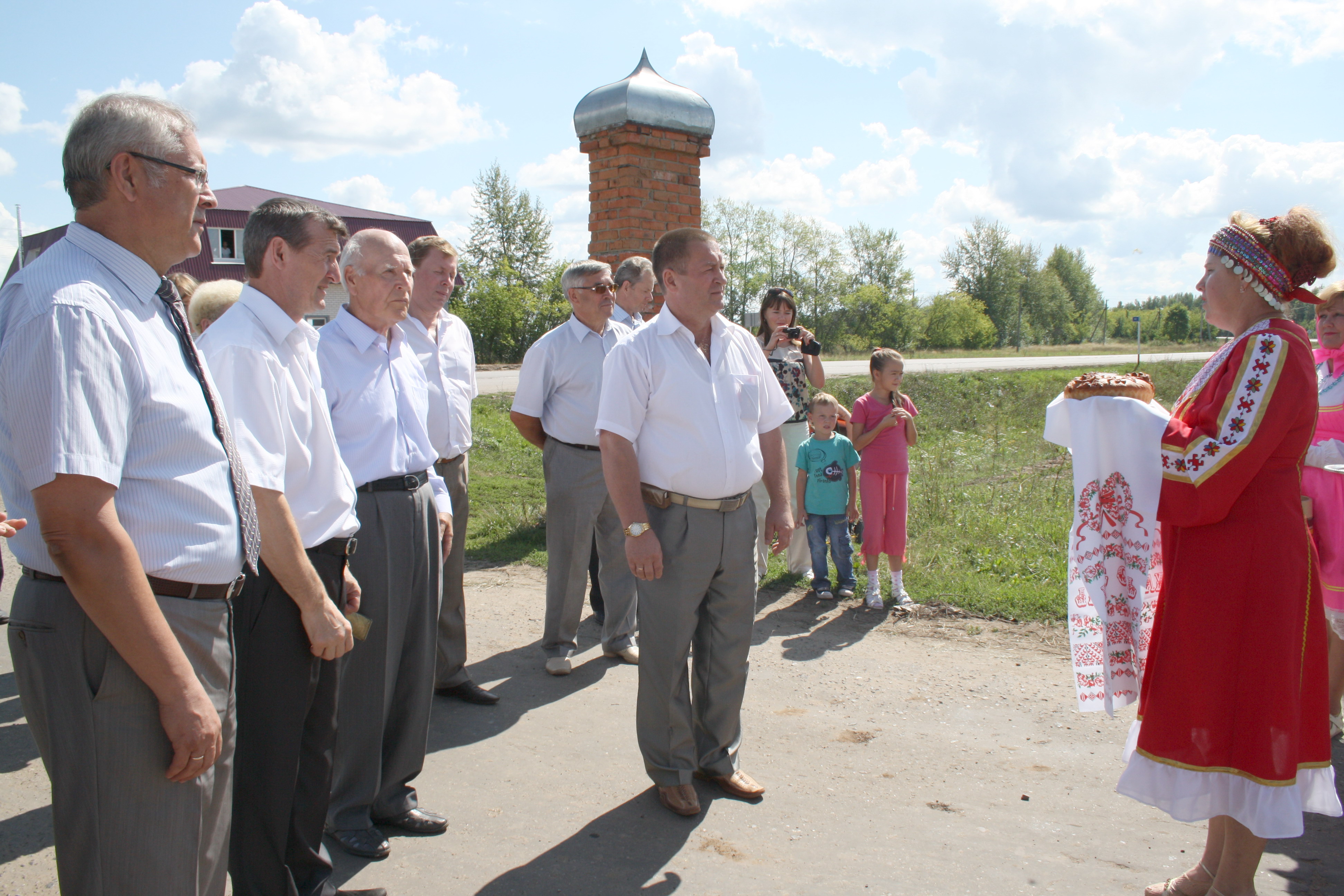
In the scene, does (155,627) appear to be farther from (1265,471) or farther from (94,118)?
(1265,471)

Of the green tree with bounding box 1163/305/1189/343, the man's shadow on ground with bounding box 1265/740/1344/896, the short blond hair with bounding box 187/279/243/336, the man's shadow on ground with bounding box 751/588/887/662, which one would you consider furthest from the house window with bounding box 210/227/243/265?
the green tree with bounding box 1163/305/1189/343

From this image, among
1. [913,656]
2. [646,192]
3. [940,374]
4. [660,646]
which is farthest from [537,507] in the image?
[940,374]

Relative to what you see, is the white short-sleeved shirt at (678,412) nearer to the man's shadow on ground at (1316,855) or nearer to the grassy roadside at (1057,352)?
the man's shadow on ground at (1316,855)

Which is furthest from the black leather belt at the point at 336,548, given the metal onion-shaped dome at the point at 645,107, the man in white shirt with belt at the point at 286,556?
the metal onion-shaped dome at the point at 645,107

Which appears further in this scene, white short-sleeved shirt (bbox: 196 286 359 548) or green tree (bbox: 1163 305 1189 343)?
green tree (bbox: 1163 305 1189 343)

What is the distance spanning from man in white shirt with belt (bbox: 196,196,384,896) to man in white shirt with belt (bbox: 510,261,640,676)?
7.19 ft

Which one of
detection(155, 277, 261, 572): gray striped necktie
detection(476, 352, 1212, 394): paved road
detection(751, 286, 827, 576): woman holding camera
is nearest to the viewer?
detection(155, 277, 261, 572): gray striped necktie

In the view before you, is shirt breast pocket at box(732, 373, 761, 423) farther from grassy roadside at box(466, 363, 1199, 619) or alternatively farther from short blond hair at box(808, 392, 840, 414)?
grassy roadside at box(466, 363, 1199, 619)

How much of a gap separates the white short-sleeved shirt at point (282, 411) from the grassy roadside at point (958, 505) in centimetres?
420

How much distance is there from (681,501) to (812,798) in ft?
4.20

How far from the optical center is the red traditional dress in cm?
261

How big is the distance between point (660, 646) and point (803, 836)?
2.80 ft

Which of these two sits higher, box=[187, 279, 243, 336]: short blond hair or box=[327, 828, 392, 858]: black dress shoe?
box=[187, 279, 243, 336]: short blond hair

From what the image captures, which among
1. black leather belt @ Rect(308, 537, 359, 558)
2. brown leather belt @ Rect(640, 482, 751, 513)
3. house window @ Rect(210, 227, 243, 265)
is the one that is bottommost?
black leather belt @ Rect(308, 537, 359, 558)
